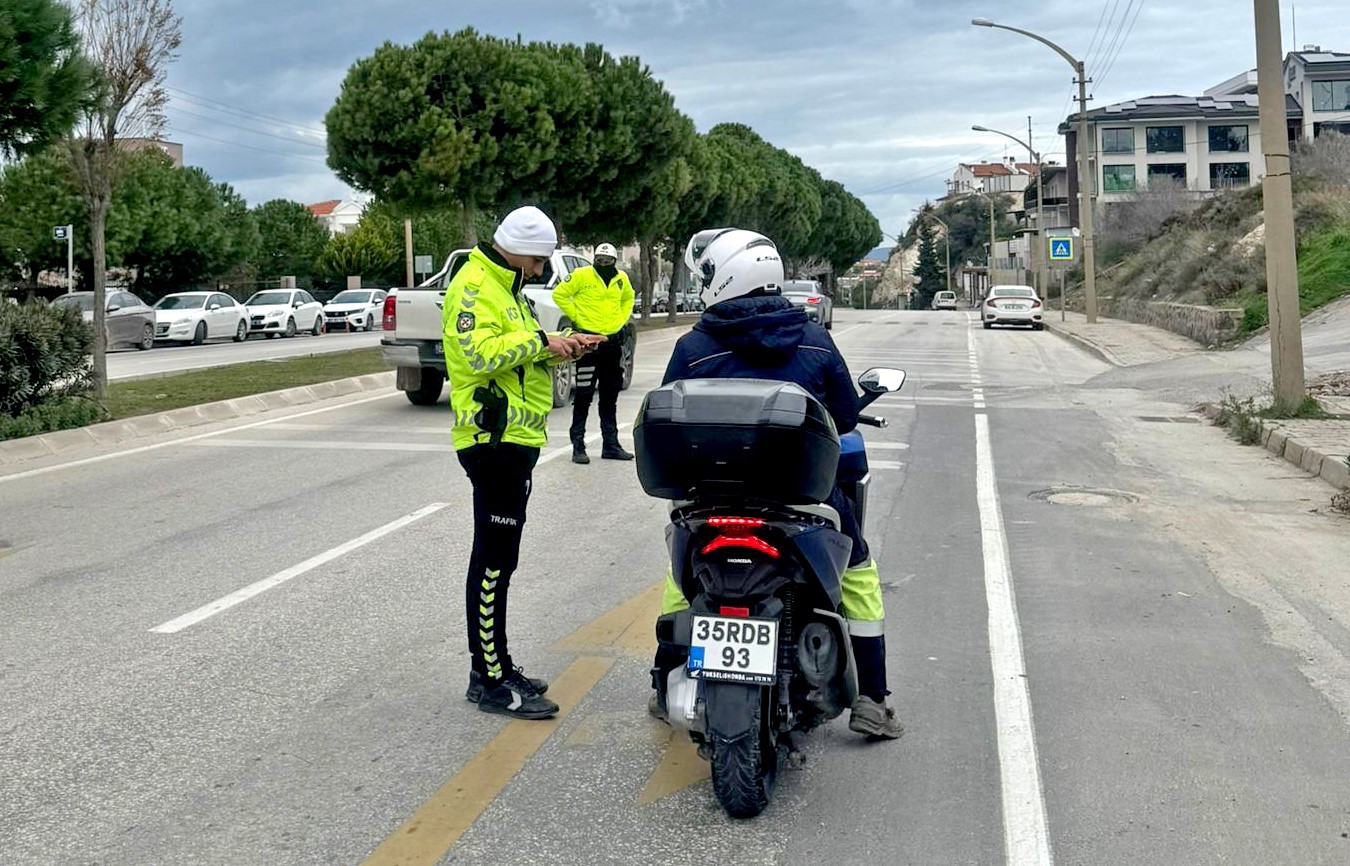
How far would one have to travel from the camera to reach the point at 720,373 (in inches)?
178

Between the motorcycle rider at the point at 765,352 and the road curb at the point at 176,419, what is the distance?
941cm

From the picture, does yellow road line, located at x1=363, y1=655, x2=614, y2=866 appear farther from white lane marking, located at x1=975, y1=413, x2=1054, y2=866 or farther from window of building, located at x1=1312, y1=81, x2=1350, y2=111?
window of building, located at x1=1312, y1=81, x2=1350, y2=111

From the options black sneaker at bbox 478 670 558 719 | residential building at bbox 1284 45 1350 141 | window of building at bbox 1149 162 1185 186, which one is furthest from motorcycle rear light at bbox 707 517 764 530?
window of building at bbox 1149 162 1185 186

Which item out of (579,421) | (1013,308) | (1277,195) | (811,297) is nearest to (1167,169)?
(1013,308)

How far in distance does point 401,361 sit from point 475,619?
11222mm

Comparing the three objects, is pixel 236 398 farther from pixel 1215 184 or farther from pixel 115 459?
pixel 1215 184

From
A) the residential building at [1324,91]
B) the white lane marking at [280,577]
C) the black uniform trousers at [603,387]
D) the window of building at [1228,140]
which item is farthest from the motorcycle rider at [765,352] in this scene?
the window of building at [1228,140]

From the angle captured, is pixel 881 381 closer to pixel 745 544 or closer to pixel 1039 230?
pixel 745 544

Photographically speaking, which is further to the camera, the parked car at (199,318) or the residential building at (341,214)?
the residential building at (341,214)

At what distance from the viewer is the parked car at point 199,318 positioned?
35.9 meters

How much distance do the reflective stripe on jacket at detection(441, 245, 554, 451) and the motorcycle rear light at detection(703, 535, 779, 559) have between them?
106cm

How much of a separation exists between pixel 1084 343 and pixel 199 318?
22.0 m

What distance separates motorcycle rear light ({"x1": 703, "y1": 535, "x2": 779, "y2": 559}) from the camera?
4.15 meters

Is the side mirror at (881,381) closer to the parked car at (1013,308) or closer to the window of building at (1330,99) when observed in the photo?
the parked car at (1013,308)
